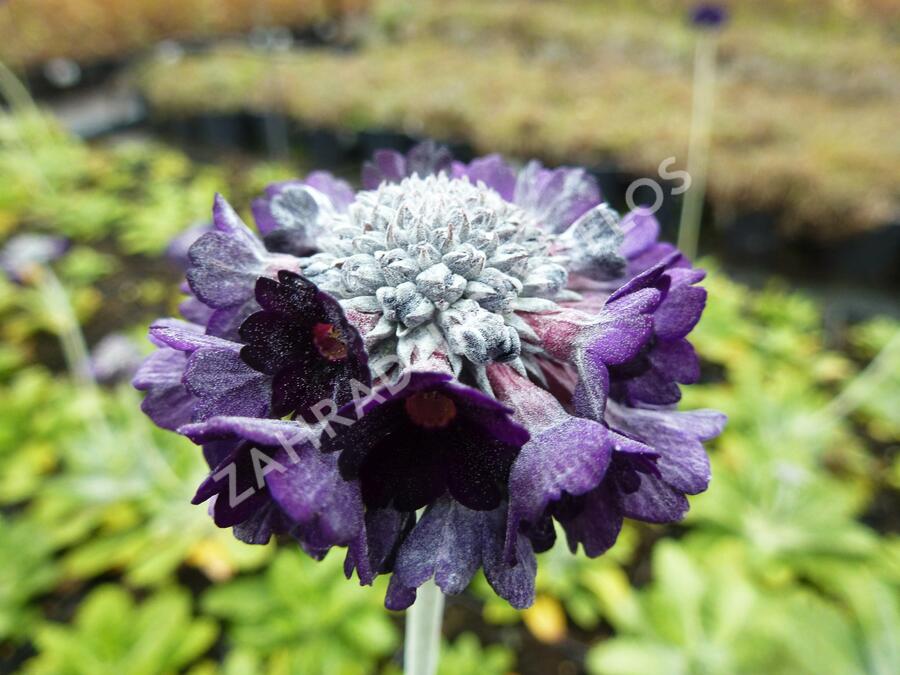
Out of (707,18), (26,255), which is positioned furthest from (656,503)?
(707,18)

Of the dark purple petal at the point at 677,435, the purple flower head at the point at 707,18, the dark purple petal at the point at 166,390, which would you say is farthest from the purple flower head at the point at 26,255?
the purple flower head at the point at 707,18

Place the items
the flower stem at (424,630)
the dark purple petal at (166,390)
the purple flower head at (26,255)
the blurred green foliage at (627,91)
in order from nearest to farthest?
the dark purple petal at (166,390), the flower stem at (424,630), the purple flower head at (26,255), the blurred green foliage at (627,91)

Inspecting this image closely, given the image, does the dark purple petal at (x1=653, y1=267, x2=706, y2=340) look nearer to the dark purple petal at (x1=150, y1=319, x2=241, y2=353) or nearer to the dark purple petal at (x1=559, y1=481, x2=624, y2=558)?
the dark purple petal at (x1=559, y1=481, x2=624, y2=558)

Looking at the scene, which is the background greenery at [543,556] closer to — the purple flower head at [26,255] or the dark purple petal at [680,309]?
the purple flower head at [26,255]

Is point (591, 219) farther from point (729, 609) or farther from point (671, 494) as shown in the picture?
point (729, 609)

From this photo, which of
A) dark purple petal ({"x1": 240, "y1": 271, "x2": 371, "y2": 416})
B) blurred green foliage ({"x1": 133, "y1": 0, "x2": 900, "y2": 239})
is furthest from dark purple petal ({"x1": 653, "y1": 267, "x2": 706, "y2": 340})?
blurred green foliage ({"x1": 133, "y1": 0, "x2": 900, "y2": 239})

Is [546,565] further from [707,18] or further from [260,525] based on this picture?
[707,18]
